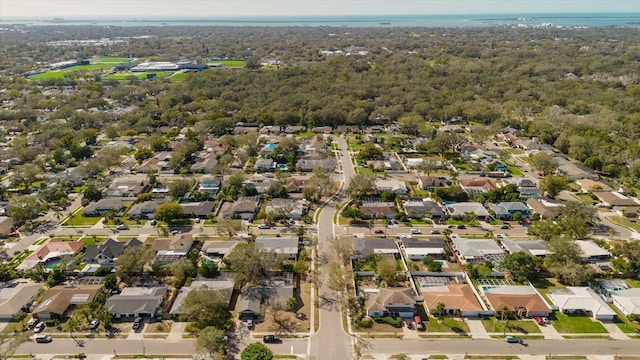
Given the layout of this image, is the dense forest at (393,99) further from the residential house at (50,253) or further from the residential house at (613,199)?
the residential house at (50,253)

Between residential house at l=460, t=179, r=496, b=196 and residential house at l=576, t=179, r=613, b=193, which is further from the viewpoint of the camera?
residential house at l=576, t=179, r=613, b=193

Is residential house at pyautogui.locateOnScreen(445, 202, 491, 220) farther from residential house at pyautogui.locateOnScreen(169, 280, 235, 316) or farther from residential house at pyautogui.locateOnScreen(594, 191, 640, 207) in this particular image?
residential house at pyautogui.locateOnScreen(169, 280, 235, 316)

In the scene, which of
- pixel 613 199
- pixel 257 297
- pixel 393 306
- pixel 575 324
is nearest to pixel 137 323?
pixel 257 297

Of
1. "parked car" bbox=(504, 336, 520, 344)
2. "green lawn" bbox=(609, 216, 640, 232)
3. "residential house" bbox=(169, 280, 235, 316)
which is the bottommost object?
"parked car" bbox=(504, 336, 520, 344)

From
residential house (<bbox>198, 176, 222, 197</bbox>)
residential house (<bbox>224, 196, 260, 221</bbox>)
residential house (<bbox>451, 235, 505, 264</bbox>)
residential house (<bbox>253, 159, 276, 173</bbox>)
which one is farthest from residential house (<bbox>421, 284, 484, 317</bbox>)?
residential house (<bbox>253, 159, 276, 173</bbox>)

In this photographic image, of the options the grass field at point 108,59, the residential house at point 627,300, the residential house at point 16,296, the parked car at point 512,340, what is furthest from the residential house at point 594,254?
the grass field at point 108,59

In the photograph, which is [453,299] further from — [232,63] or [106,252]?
[232,63]
